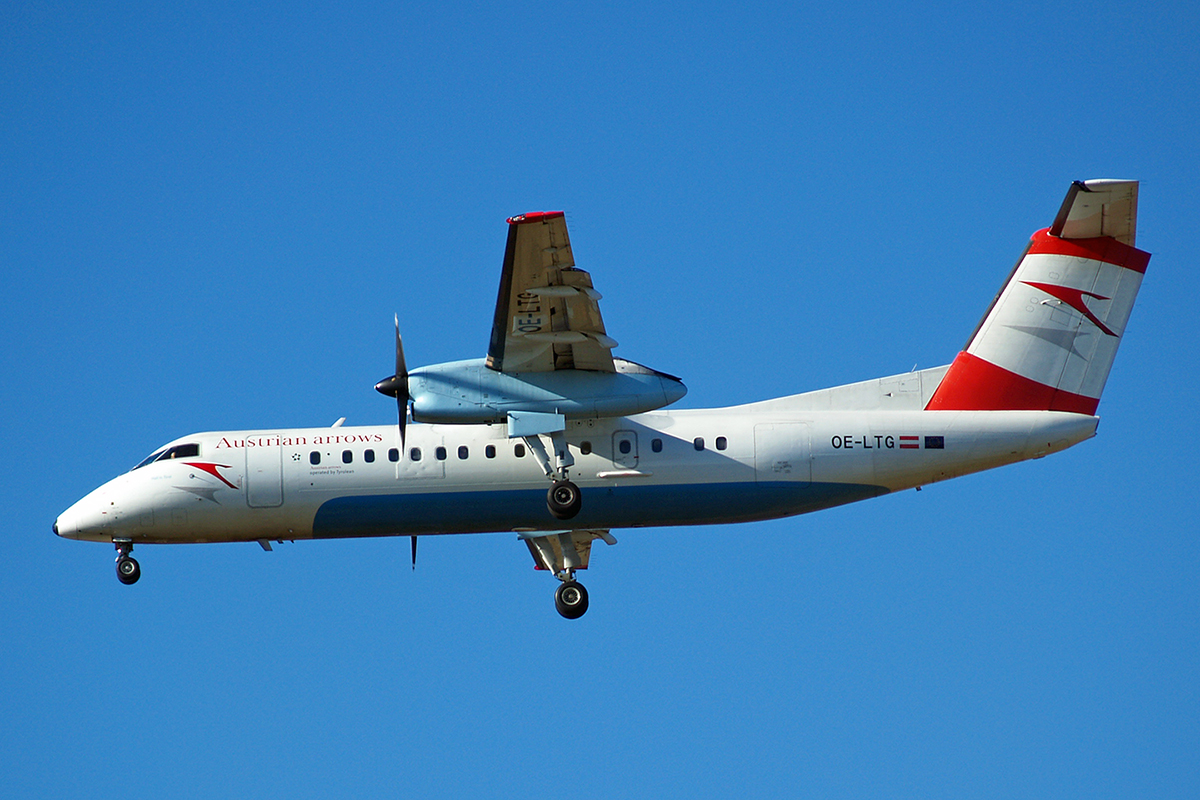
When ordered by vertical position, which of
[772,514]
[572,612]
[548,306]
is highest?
[548,306]

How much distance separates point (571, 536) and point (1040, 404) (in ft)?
30.8

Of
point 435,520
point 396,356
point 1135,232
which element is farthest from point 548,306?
point 1135,232

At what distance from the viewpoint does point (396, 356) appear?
2445cm

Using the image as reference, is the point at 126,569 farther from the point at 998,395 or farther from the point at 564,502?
the point at 998,395

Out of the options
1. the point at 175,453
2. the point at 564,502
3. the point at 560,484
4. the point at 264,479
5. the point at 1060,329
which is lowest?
the point at 564,502

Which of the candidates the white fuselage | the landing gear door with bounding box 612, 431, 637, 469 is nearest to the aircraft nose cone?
the white fuselage

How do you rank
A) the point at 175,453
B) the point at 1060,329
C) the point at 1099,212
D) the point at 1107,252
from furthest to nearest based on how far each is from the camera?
the point at 175,453, the point at 1060,329, the point at 1107,252, the point at 1099,212

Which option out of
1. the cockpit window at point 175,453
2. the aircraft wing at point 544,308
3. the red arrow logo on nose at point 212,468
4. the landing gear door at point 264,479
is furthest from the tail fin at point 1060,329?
the cockpit window at point 175,453

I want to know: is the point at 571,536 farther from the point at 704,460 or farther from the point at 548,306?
the point at 548,306

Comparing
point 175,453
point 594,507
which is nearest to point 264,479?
point 175,453

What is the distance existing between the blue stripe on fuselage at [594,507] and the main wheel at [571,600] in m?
1.96

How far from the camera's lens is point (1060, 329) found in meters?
25.6

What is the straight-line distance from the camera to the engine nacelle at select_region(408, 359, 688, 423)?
24234 mm

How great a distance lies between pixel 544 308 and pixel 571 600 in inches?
274
